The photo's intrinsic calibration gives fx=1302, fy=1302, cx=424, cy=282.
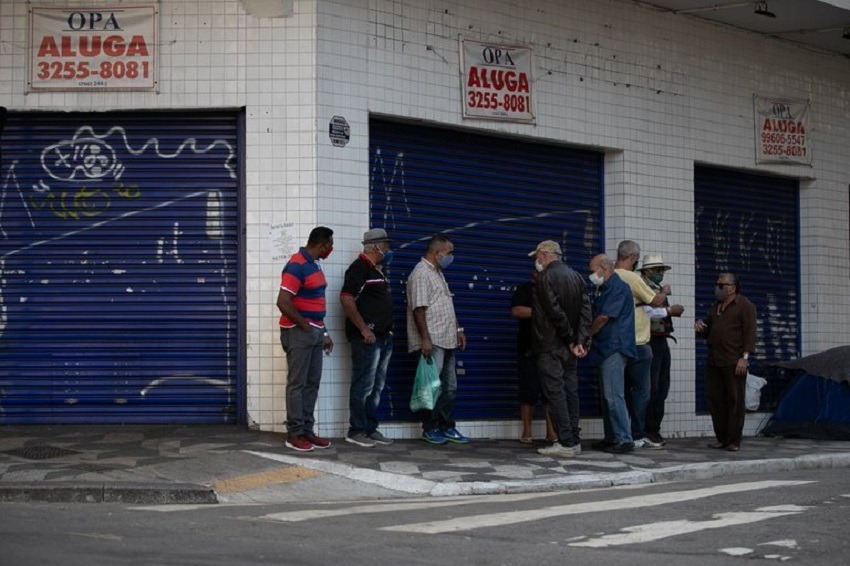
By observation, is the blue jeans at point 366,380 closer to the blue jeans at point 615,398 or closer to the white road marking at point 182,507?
the blue jeans at point 615,398

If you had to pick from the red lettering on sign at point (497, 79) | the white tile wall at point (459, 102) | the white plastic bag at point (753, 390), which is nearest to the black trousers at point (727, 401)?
the white tile wall at point (459, 102)

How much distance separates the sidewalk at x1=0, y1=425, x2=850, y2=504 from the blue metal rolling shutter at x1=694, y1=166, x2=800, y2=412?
3.97 meters

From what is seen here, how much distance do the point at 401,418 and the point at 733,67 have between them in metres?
7.06

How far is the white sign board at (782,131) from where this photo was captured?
57.4ft

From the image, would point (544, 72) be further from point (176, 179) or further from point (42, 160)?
point (42, 160)

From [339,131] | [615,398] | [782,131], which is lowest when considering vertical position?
[615,398]

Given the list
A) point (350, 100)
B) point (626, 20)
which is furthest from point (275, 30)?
point (626, 20)

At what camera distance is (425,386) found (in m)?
12.6

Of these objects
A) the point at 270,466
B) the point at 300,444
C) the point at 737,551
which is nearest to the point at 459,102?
the point at 300,444

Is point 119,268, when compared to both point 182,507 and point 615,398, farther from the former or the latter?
point 615,398

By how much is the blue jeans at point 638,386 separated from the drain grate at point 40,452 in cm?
576

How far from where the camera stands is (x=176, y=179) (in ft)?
42.4

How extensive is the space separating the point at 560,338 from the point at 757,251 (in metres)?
6.27

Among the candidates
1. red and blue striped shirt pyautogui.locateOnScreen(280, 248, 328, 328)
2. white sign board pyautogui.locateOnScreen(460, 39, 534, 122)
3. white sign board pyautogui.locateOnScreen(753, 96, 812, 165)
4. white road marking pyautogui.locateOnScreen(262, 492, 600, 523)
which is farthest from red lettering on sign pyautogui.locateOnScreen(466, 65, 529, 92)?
white road marking pyautogui.locateOnScreen(262, 492, 600, 523)
